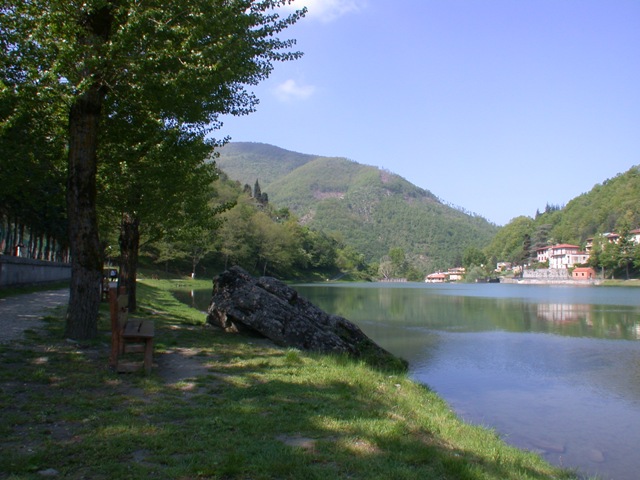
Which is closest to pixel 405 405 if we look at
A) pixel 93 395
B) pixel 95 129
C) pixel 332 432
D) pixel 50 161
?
pixel 332 432

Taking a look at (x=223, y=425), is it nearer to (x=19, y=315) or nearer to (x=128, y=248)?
(x=19, y=315)

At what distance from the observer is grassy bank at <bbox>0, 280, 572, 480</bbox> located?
15.1 feet

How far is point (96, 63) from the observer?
8914 mm

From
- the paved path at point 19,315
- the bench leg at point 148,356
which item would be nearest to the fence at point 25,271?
the paved path at point 19,315

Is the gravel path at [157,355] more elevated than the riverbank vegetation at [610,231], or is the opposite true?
the riverbank vegetation at [610,231]

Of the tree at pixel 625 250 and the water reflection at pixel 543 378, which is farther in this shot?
the tree at pixel 625 250

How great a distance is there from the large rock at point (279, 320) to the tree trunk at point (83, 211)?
4.18m

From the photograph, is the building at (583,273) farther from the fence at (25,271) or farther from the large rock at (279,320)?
the large rock at (279,320)

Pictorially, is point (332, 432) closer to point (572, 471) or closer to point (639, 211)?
point (572, 471)

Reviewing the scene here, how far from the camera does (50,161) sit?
42.2 feet

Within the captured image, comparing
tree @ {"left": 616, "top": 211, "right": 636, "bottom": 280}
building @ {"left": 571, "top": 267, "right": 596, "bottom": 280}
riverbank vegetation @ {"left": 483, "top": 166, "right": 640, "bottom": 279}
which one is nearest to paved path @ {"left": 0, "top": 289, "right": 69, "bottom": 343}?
riverbank vegetation @ {"left": 483, "top": 166, "right": 640, "bottom": 279}

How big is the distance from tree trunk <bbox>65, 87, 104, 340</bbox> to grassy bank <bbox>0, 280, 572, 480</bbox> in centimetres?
72

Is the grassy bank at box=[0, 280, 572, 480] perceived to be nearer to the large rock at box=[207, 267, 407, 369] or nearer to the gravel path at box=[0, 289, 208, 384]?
the gravel path at box=[0, 289, 208, 384]

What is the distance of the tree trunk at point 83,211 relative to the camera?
10086mm
